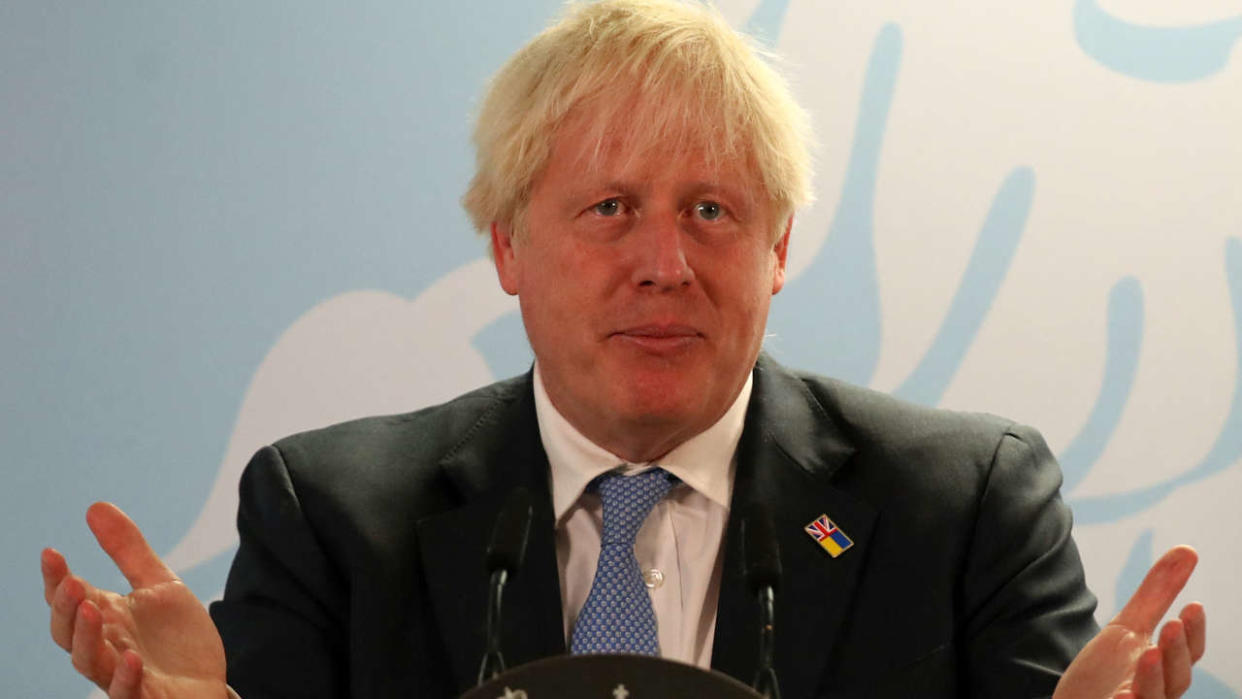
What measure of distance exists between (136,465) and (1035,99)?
6.83 ft

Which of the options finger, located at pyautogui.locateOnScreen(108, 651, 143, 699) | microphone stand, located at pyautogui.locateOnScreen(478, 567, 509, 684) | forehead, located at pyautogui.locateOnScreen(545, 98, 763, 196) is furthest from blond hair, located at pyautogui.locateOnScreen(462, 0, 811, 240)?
finger, located at pyautogui.locateOnScreen(108, 651, 143, 699)

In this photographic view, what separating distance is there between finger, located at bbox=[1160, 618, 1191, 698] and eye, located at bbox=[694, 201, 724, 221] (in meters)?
0.84

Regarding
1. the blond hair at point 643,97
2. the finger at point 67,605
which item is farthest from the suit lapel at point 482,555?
the finger at point 67,605

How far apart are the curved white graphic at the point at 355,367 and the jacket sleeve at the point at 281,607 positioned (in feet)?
2.81

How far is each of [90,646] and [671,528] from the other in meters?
0.80

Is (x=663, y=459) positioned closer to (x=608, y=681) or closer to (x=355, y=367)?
(x=608, y=681)

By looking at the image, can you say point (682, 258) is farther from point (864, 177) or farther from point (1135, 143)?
point (1135, 143)

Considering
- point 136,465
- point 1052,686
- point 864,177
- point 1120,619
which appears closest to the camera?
point 1120,619

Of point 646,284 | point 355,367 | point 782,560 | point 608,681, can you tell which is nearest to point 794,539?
point 782,560

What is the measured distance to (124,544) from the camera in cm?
156

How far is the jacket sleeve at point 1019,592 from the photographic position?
1.84 m

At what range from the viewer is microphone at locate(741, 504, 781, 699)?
1273 mm

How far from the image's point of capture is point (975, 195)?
10.2 ft

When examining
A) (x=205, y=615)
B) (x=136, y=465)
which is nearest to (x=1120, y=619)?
(x=205, y=615)
